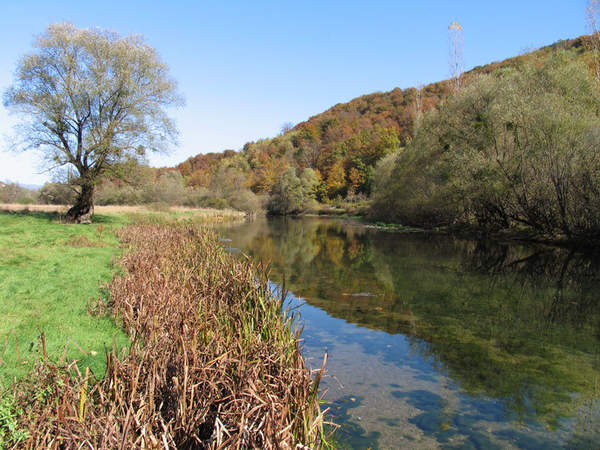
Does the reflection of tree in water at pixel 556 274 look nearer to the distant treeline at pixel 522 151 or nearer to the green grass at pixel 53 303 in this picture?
the distant treeline at pixel 522 151

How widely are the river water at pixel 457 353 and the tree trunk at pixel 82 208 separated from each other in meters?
14.5

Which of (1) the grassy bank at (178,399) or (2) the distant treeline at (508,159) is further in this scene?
(2) the distant treeline at (508,159)

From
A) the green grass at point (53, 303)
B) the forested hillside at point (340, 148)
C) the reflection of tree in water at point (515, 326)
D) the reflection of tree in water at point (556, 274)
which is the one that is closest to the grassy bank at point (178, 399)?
the green grass at point (53, 303)

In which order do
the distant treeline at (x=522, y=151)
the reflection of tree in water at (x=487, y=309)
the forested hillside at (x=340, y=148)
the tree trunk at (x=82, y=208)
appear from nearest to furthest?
the reflection of tree in water at (x=487, y=309), the distant treeline at (x=522, y=151), the tree trunk at (x=82, y=208), the forested hillside at (x=340, y=148)

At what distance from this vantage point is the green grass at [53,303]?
486cm

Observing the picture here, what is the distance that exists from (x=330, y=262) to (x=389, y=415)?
503 inches

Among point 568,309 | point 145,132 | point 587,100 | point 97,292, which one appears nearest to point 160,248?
point 97,292

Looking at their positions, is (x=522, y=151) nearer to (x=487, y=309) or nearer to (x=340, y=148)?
(x=487, y=309)

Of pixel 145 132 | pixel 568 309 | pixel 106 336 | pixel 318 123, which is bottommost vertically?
pixel 568 309

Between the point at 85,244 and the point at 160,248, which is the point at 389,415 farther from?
the point at 85,244

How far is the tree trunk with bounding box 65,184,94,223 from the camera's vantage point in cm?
2302

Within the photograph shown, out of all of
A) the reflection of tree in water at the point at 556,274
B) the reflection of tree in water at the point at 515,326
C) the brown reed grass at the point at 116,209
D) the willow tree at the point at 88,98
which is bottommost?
the reflection of tree in water at the point at 556,274

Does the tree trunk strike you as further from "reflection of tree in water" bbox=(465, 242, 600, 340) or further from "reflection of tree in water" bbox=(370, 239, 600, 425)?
"reflection of tree in water" bbox=(465, 242, 600, 340)

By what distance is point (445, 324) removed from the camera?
28.3 feet
